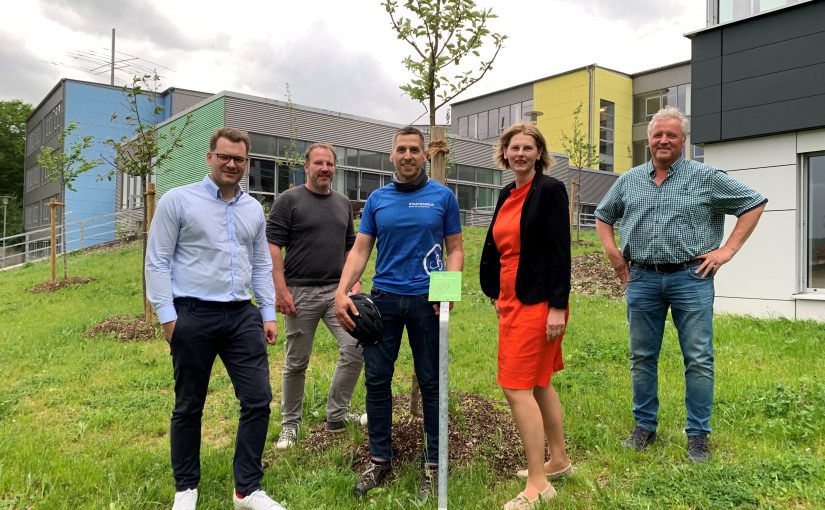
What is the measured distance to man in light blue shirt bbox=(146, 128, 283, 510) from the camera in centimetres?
316

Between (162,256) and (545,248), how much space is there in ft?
7.03

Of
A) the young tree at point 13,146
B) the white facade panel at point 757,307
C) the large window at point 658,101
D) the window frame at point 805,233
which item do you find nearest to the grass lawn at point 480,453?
the white facade panel at point 757,307

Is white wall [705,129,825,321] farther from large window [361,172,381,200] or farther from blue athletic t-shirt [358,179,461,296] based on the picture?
large window [361,172,381,200]

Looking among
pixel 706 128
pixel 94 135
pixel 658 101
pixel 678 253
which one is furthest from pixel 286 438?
pixel 658 101

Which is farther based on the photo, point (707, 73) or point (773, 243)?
point (707, 73)

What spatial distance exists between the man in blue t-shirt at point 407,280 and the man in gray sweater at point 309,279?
868 millimetres

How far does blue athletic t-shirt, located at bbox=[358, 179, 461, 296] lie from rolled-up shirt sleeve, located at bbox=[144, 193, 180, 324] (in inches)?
46.4

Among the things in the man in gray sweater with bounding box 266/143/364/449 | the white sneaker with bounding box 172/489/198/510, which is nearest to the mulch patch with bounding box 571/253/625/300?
the man in gray sweater with bounding box 266/143/364/449

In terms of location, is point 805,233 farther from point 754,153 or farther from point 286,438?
point 286,438

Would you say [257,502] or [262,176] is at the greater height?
[262,176]

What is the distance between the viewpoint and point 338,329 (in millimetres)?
4434

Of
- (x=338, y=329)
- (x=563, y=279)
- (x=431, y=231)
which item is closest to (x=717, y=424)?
(x=563, y=279)

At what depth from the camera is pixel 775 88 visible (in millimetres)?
8234

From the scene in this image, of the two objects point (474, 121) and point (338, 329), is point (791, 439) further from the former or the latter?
point (474, 121)
